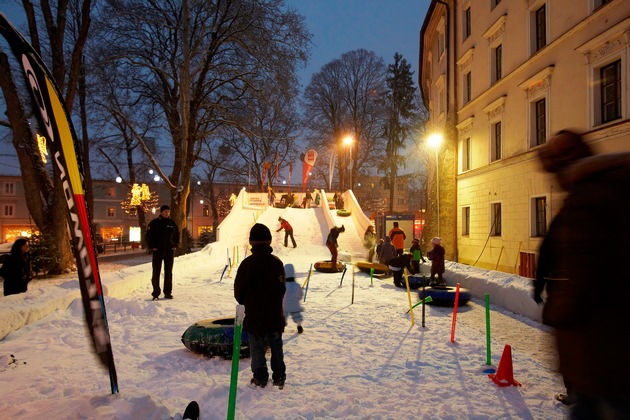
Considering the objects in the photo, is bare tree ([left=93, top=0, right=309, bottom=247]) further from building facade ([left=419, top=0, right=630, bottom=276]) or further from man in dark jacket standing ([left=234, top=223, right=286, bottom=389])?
man in dark jacket standing ([left=234, top=223, right=286, bottom=389])

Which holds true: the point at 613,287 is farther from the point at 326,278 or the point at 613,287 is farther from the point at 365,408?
the point at 326,278

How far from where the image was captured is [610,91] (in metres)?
12.1

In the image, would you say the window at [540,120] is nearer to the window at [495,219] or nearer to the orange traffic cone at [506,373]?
the window at [495,219]

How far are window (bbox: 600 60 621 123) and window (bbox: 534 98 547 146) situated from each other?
3024 mm

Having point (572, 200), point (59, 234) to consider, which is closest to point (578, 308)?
point (572, 200)

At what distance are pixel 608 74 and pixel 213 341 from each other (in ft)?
40.9

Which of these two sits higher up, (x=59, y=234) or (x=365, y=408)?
(x=59, y=234)

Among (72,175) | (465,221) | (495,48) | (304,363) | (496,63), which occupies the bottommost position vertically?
(304,363)

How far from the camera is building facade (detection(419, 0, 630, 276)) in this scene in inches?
474

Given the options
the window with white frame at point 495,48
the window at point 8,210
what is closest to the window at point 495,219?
the window with white frame at point 495,48

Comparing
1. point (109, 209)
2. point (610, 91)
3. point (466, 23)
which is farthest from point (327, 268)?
point (109, 209)

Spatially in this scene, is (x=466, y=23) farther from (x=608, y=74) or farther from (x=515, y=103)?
(x=608, y=74)

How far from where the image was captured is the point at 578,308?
1889 millimetres

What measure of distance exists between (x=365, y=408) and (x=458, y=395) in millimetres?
1105
